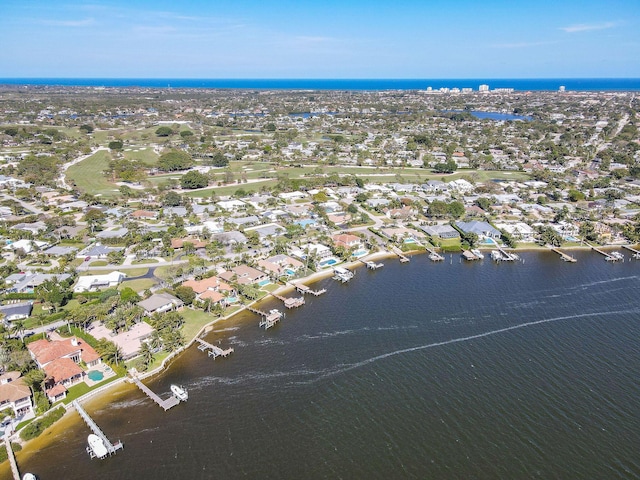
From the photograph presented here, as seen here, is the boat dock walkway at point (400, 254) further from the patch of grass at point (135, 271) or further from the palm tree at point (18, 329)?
the palm tree at point (18, 329)

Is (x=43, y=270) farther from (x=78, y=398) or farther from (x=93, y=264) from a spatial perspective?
(x=78, y=398)

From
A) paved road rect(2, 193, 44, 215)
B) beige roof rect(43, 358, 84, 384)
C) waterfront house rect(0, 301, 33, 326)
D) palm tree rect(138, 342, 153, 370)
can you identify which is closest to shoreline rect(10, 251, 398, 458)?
palm tree rect(138, 342, 153, 370)

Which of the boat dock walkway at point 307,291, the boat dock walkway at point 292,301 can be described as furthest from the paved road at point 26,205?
the boat dock walkway at point 292,301

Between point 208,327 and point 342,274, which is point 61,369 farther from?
point 342,274

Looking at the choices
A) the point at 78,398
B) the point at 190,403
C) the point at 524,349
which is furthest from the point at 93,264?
the point at 524,349

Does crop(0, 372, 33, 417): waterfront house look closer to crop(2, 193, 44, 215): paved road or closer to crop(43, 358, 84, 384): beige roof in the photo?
crop(43, 358, 84, 384): beige roof
